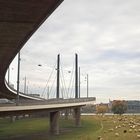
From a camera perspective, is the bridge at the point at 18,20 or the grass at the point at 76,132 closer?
the bridge at the point at 18,20

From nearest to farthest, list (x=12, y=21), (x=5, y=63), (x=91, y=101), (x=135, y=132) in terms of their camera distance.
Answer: (x=12, y=21), (x=5, y=63), (x=135, y=132), (x=91, y=101)

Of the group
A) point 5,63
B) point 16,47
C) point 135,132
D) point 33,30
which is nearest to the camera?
point 33,30

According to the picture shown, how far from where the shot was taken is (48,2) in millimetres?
24953

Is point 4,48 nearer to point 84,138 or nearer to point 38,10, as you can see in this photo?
point 38,10

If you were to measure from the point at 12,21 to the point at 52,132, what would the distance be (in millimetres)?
55304

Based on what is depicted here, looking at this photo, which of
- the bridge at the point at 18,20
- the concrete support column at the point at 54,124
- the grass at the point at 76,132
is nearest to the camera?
the bridge at the point at 18,20

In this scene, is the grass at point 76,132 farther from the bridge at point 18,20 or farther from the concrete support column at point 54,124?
the bridge at point 18,20

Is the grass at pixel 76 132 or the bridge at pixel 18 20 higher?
the bridge at pixel 18 20

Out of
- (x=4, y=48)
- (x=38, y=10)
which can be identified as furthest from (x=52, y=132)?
(x=38, y=10)

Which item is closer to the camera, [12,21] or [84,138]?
[12,21]

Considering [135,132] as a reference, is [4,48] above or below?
above

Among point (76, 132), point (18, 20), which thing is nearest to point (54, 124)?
point (76, 132)

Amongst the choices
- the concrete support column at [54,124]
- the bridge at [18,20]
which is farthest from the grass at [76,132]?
the bridge at [18,20]

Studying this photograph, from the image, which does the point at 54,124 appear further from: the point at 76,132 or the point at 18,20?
the point at 18,20
